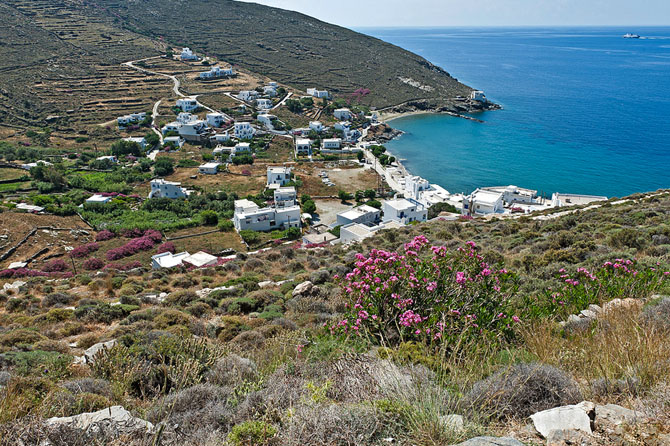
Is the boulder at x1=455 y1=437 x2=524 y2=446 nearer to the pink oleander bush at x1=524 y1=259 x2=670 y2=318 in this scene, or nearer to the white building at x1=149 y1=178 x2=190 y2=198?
the pink oleander bush at x1=524 y1=259 x2=670 y2=318

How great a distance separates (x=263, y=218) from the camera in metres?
30.7

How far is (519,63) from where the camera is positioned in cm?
14725

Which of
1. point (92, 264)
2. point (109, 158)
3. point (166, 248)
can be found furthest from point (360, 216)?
point (109, 158)

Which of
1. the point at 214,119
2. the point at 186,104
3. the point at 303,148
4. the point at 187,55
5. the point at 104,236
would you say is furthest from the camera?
the point at 187,55

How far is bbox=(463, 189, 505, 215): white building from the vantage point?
32812 mm

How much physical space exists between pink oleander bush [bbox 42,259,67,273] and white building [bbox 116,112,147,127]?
4501cm

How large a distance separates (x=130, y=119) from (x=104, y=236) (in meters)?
40.6

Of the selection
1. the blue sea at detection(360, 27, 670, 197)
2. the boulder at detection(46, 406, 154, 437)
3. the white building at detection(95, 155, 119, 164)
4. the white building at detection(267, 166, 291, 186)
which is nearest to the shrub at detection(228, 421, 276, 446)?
the boulder at detection(46, 406, 154, 437)

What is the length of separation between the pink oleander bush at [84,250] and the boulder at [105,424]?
75.4 ft

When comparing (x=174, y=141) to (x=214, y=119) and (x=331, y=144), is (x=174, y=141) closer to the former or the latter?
(x=214, y=119)

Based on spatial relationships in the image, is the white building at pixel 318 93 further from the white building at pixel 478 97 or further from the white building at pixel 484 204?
the white building at pixel 484 204

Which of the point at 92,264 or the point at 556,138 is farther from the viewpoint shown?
the point at 556,138

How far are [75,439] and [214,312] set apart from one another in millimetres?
7339

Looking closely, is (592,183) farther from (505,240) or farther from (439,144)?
(505,240)
